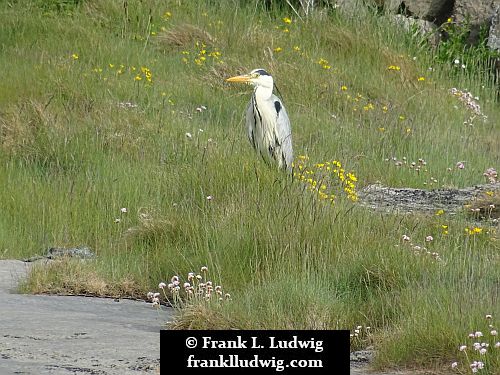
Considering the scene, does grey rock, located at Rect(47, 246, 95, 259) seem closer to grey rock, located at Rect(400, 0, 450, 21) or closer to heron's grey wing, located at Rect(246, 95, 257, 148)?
heron's grey wing, located at Rect(246, 95, 257, 148)

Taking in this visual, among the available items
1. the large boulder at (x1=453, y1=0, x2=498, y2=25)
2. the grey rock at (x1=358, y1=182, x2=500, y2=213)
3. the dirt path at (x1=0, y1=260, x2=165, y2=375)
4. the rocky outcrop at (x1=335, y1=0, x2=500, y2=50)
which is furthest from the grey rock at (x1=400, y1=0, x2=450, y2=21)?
the dirt path at (x1=0, y1=260, x2=165, y2=375)

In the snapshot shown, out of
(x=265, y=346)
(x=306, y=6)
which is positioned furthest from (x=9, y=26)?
(x=265, y=346)

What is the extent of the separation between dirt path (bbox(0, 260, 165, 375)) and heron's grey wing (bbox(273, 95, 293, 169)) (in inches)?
117

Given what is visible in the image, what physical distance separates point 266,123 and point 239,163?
1.54 meters

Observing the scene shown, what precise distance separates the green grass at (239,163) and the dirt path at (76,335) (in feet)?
0.97

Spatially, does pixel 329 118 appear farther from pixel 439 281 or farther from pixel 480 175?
pixel 439 281

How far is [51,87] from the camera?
10.5 metres

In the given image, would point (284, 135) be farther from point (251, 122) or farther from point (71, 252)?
point (71, 252)

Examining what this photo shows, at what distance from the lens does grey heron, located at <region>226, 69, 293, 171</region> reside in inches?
357

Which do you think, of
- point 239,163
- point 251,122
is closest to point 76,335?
point 239,163

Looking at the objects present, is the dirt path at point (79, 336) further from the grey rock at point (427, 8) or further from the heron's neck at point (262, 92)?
the grey rock at point (427, 8)

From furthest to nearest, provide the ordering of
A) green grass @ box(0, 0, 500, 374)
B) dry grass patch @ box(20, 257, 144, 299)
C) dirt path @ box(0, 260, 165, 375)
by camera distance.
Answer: dry grass patch @ box(20, 257, 144, 299), green grass @ box(0, 0, 500, 374), dirt path @ box(0, 260, 165, 375)

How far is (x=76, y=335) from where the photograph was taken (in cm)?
511

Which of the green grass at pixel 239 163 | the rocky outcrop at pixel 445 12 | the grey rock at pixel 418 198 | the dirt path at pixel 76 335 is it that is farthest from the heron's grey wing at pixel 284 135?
the rocky outcrop at pixel 445 12
